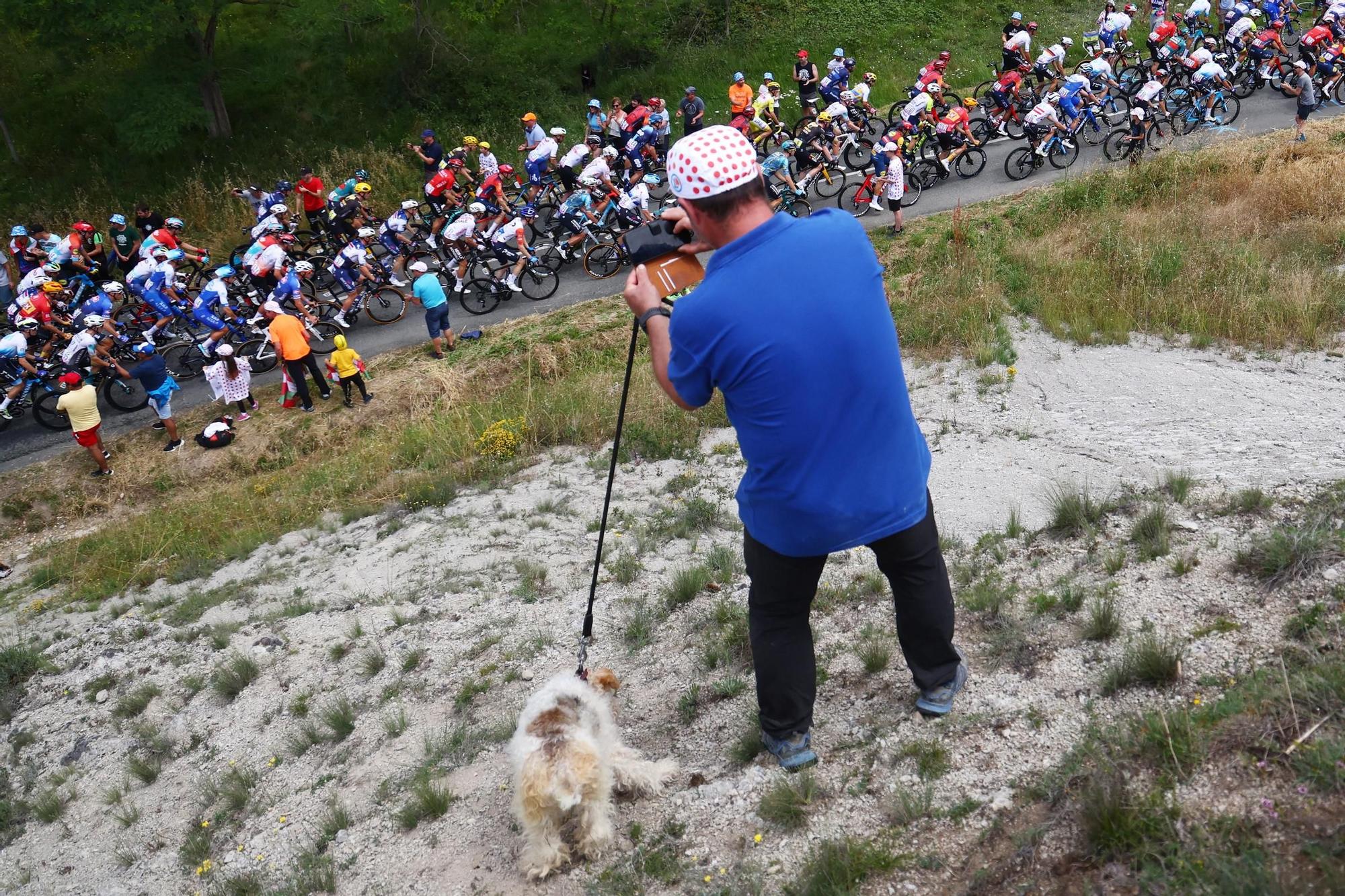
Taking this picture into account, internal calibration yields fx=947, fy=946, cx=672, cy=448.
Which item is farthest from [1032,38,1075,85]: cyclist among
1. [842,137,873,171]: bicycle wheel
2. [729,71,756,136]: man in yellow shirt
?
[729,71,756,136]: man in yellow shirt

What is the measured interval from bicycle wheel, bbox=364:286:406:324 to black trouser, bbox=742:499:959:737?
49.6ft

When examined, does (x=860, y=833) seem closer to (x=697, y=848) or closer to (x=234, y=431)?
(x=697, y=848)

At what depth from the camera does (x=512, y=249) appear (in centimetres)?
1716

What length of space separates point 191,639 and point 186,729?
61.1 inches

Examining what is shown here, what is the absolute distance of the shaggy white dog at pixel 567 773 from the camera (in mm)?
3666

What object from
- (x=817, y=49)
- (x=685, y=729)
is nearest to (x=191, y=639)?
(x=685, y=729)

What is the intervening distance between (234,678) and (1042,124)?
709 inches

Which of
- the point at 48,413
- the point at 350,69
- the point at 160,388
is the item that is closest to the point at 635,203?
the point at 160,388

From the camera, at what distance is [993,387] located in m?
9.12

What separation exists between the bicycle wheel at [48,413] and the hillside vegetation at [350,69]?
251 inches

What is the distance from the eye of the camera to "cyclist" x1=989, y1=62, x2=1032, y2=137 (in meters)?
20.3

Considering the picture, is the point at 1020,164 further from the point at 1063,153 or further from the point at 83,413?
the point at 83,413

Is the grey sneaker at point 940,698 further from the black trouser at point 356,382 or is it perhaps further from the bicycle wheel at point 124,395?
the bicycle wheel at point 124,395

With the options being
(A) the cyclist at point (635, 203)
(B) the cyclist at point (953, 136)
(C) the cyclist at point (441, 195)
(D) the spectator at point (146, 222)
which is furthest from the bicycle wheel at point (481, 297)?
(B) the cyclist at point (953, 136)
